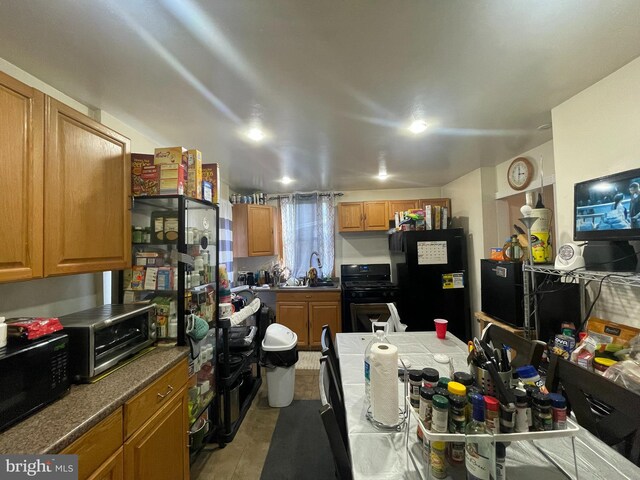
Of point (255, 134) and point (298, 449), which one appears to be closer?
point (298, 449)

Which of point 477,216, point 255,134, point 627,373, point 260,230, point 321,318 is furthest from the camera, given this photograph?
point 260,230

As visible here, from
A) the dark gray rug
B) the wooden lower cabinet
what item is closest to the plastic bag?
the dark gray rug

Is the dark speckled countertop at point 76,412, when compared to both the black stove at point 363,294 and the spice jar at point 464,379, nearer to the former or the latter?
the spice jar at point 464,379

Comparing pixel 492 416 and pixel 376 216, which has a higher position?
pixel 376 216

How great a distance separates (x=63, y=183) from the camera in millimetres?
1146

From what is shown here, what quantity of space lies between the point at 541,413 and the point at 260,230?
136 inches

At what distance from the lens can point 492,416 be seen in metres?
0.65

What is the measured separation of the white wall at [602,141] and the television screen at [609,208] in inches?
7.9

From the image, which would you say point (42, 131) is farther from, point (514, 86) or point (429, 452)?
point (514, 86)

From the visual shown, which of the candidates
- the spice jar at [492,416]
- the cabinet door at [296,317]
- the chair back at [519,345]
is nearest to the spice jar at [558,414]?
the spice jar at [492,416]

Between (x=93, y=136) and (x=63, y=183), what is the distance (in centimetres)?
32

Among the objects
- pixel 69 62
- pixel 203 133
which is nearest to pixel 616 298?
pixel 203 133

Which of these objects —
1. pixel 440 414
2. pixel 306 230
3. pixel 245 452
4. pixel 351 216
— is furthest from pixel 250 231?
pixel 440 414

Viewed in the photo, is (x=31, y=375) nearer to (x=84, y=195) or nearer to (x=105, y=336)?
(x=105, y=336)
